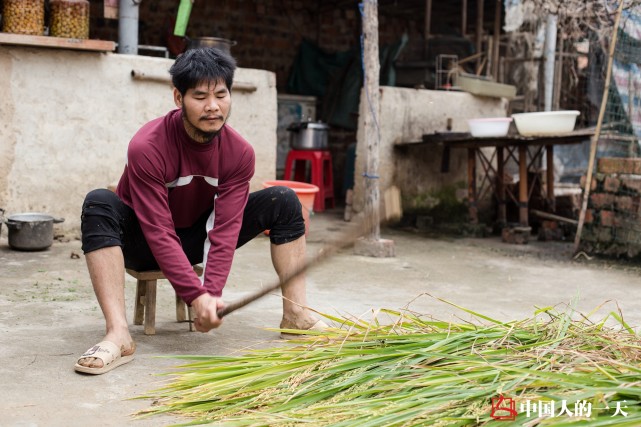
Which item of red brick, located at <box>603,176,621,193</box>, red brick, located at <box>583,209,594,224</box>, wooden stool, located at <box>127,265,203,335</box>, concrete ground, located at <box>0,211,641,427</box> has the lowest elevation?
concrete ground, located at <box>0,211,641,427</box>

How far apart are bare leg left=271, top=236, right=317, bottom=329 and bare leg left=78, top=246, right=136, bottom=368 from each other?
0.67 meters

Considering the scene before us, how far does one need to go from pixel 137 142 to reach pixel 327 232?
416 cm

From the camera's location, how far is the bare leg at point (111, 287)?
3004 millimetres

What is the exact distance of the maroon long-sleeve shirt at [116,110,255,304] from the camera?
2.96 metres

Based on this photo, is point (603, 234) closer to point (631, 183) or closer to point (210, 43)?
point (631, 183)

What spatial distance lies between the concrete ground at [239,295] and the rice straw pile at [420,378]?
198 mm

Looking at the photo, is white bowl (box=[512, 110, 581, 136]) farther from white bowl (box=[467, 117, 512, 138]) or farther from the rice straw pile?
the rice straw pile

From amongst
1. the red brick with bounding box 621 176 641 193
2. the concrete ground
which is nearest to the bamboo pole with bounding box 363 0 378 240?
the concrete ground

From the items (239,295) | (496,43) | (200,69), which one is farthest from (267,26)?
(200,69)

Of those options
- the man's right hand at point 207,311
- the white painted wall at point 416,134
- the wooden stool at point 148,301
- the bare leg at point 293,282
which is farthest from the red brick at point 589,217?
the man's right hand at point 207,311

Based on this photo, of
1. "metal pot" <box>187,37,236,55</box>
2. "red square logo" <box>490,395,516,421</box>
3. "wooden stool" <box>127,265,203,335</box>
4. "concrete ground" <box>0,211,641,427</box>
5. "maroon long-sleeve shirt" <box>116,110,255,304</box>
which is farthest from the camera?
"metal pot" <box>187,37,236,55</box>

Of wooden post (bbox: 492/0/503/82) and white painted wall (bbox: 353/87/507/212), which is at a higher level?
wooden post (bbox: 492/0/503/82)

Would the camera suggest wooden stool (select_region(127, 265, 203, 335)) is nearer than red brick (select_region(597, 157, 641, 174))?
Yes

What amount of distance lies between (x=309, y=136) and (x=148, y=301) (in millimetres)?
5322
